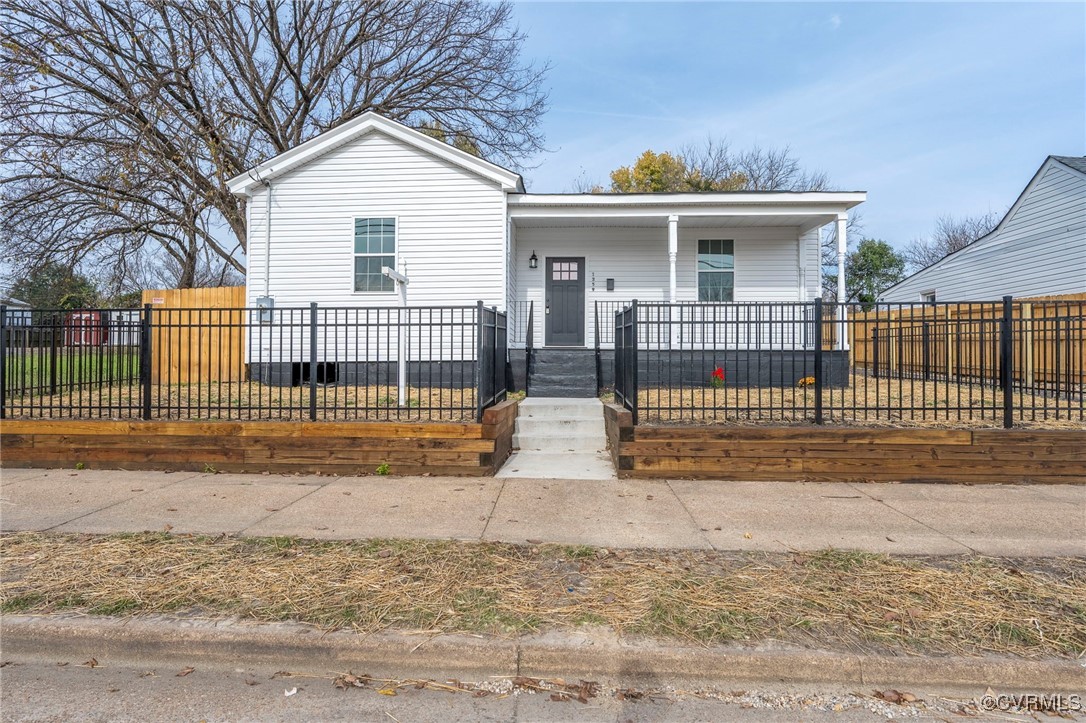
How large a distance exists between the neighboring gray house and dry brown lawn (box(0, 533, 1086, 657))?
16267 millimetres

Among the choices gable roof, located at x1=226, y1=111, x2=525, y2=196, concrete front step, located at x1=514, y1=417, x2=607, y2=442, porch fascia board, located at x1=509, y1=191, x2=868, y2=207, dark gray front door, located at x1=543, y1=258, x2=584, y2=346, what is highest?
gable roof, located at x1=226, y1=111, x2=525, y2=196

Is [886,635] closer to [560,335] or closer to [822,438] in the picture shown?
[822,438]

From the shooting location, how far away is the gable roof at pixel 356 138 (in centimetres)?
1190

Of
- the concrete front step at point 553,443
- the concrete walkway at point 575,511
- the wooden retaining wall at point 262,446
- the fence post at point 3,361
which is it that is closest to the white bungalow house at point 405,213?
the concrete front step at point 553,443

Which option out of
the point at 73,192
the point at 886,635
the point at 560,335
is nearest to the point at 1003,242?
the point at 560,335

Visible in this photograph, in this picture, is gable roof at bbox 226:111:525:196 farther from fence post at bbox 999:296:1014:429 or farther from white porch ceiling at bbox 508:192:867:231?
fence post at bbox 999:296:1014:429

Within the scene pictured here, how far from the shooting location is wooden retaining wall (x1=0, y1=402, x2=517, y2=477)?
21.2ft

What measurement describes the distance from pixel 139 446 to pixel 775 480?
7.29 m

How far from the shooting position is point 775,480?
6.31m

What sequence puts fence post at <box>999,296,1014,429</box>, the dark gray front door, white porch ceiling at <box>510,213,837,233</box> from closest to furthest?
fence post at <box>999,296,1014,429</box> → white porch ceiling at <box>510,213,837,233</box> → the dark gray front door

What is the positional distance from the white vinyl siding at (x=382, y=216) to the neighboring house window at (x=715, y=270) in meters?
4.97

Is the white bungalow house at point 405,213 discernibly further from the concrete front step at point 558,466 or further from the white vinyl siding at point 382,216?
the concrete front step at point 558,466

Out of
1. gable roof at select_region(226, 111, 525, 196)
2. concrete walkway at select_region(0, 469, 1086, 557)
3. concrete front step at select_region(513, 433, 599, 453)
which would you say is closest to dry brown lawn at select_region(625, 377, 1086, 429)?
concrete front step at select_region(513, 433, 599, 453)

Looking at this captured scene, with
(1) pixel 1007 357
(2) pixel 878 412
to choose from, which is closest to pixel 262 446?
(2) pixel 878 412
